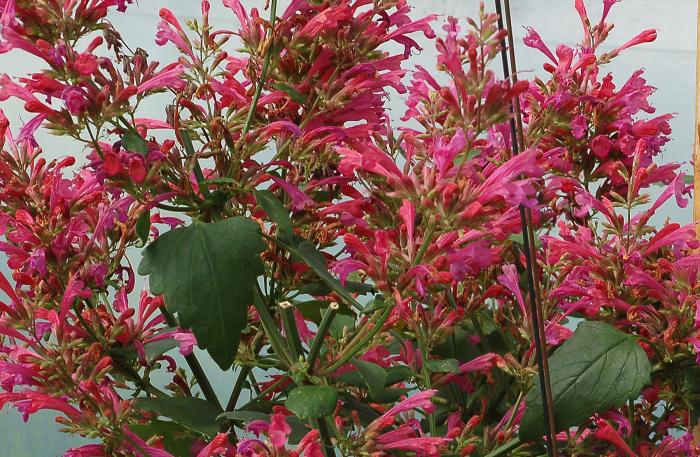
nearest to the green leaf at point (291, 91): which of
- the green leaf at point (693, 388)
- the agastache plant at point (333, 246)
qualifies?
the agastache plant at point (333, 246)

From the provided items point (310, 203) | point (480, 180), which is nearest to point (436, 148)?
point (480, 180)

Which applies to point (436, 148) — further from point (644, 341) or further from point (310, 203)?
point (644, 341)

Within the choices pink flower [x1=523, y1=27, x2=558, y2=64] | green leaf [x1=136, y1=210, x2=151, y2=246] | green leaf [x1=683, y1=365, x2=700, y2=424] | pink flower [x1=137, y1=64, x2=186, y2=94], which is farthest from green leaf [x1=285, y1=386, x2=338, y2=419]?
pink flower [x1=523, y1=27, x2=558, y2=64]

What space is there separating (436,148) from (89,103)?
30 centimetres

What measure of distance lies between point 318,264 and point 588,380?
321mm

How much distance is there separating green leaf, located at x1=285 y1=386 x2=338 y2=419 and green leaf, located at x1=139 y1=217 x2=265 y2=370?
3.1 inches

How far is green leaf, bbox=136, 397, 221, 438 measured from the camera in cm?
92

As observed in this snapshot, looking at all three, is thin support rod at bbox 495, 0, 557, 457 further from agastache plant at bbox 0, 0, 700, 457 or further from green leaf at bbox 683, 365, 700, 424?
green leaf at bbox 683, 365, 700, 424

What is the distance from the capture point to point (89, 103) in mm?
827

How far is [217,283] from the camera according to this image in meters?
0.81

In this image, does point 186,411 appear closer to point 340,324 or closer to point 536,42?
point 340,324

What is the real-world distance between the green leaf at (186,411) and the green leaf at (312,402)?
170mm

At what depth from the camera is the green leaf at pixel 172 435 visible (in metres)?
0.98

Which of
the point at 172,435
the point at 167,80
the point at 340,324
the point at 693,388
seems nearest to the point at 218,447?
the point at 172,435
